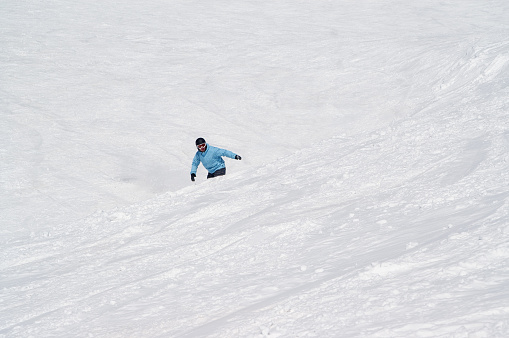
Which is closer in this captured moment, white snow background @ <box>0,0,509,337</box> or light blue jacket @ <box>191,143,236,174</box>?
white snow background @ <box>0,0,509,337</box>

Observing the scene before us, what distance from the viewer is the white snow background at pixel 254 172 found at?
14.7ft

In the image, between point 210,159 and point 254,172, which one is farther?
point 210,159

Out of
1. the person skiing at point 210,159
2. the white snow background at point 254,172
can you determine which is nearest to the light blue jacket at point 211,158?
the person skiing at point 210,159

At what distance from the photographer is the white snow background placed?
448 centimetres

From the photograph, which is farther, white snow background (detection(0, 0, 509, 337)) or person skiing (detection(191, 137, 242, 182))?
person skiing (detection(191, 137, 242, 182))

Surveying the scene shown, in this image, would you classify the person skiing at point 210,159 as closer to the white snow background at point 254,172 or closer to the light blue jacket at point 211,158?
the light blue jacket at point 211,158

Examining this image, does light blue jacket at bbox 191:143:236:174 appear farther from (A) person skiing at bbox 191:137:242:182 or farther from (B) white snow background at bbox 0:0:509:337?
(B) white snow background at bbox 0:0:509:337

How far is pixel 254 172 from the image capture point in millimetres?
11781

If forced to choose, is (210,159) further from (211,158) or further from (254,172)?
(254,172)

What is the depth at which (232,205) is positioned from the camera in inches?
365

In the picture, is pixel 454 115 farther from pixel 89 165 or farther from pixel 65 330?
pixel 89 165

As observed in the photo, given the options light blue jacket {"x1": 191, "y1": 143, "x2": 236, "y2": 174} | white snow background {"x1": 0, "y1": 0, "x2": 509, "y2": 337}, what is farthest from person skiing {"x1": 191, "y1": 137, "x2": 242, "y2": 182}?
white snow background {"x1": 0, "y1": 0, "x2": 509, "y2": 337}

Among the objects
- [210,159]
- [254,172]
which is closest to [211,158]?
[210,159]

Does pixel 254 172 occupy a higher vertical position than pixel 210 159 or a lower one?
lower
